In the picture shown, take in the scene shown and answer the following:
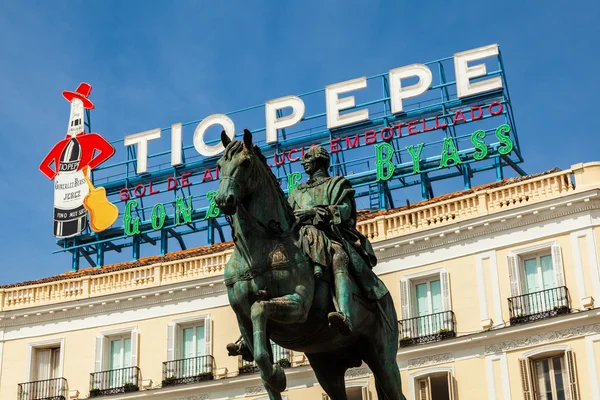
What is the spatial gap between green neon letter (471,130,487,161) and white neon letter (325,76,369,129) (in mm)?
6086

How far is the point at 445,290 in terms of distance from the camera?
46.2 m

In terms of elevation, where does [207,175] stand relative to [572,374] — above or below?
above

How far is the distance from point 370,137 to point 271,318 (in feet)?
142

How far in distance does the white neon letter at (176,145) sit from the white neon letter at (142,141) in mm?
1299

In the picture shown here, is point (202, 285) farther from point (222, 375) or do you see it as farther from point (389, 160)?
point (389, 160)

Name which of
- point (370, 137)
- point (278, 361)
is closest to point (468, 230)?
point (278, 361)

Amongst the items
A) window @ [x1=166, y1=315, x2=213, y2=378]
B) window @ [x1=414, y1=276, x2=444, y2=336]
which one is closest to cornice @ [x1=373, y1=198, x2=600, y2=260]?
window @ [x1=414, y1=276, x2=444, y2=336]

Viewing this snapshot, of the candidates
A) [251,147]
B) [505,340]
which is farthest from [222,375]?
[251,147]

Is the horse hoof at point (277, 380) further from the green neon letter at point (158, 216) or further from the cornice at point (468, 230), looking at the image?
the green neon letter at point (158, 216)

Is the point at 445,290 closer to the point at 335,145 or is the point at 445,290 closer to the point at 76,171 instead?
the point at 335,145

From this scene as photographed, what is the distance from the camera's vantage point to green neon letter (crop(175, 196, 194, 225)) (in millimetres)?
57250

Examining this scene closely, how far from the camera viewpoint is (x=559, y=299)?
43000 millimetres

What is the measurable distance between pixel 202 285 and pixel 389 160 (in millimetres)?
10131

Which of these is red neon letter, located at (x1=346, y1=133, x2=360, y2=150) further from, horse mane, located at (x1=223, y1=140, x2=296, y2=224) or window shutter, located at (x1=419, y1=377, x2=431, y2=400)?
horse mane, located at (x1=223, y1=140, x2=296, y2=224)
